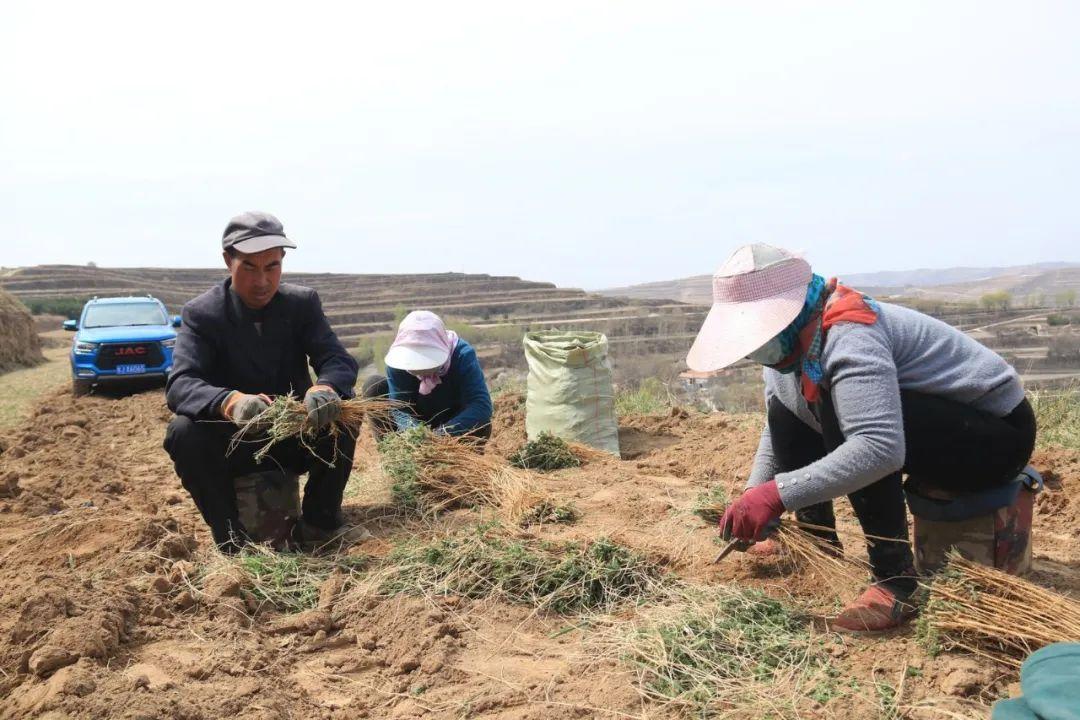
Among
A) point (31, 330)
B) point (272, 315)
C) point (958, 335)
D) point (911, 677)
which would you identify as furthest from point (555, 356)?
point (31, 330)

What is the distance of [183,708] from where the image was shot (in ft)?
6.03

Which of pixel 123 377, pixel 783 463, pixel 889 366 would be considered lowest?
pixel 123 377

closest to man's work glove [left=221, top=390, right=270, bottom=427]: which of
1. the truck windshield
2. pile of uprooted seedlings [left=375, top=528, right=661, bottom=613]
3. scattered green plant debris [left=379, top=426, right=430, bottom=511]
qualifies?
pile of uprooted seedlings [left=375, top=528, right=661, bottom=613]

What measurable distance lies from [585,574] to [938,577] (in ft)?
3.15

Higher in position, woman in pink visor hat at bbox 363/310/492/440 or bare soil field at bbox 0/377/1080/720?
woman in pink visor hat at bbox 363/310/492/440

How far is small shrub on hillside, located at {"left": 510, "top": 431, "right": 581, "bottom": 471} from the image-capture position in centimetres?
452

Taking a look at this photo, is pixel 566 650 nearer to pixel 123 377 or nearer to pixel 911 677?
pixel 911 677

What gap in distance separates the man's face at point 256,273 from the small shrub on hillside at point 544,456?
5.86 feet

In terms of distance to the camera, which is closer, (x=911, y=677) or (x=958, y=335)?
(x=911, y=677)

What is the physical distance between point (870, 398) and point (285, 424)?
1.90m

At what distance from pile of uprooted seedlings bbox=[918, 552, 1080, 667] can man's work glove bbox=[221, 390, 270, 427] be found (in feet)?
6.94

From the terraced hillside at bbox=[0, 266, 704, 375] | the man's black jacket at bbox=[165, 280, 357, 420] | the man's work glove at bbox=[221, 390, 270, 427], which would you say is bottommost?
the terraced hillside at bbox=[0, 266, 704, 375]

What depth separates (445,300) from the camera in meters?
31.5

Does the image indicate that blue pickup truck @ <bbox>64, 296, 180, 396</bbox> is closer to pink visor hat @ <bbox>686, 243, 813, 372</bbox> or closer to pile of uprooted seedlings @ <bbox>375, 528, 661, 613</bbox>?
pile of uprooted seedlings @ <bbox>375, 528, 661, 613</bbox>
